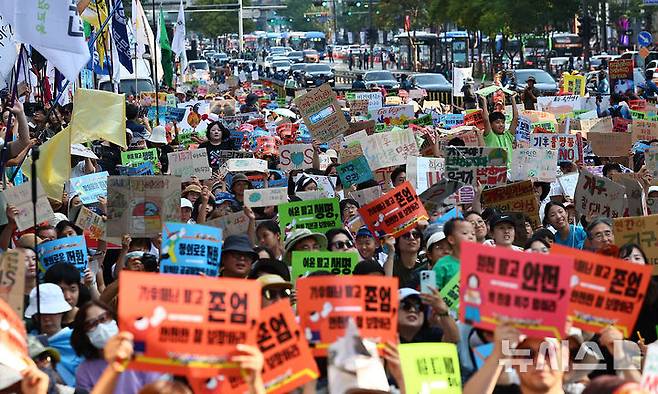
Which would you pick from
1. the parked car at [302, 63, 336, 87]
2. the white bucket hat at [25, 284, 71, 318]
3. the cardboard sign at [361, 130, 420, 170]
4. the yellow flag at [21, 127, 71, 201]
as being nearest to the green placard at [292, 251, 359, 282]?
the white bucket hat at [25, 284, 71, 318]

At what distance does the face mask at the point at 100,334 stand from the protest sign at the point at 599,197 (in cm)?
568

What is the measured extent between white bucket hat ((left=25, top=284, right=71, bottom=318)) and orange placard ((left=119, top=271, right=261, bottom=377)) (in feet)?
9.25

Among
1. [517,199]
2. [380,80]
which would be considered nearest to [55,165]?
[517,199]

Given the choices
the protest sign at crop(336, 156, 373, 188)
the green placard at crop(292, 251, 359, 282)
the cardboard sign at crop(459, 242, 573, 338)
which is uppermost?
the cardboard sign at crop(459, 242, 573, 338)

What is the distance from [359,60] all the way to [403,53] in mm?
5212

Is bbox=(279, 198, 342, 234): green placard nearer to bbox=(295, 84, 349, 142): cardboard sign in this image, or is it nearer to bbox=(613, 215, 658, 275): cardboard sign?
bbox=(613, 215, 658, 275): cardboard sign

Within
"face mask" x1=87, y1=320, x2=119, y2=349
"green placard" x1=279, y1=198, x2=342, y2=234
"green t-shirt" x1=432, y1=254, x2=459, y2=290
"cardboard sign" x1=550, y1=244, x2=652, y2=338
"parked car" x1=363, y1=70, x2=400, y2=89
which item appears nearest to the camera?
"cardboard sign" x1=550, y1=244, x2=652, y2=338

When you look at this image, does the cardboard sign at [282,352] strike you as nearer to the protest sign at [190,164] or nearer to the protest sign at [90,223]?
the protest sign at [90,223]

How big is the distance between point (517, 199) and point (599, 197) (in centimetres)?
70

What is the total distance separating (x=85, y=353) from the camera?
6.66m

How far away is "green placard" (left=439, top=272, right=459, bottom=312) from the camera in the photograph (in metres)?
7.59

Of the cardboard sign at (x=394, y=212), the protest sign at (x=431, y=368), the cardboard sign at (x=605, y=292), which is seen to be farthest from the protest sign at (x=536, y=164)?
the cardboard sign at (x=605, y=292)

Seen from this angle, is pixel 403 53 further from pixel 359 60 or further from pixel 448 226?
pixel 448 226

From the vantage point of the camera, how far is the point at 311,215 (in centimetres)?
1105
